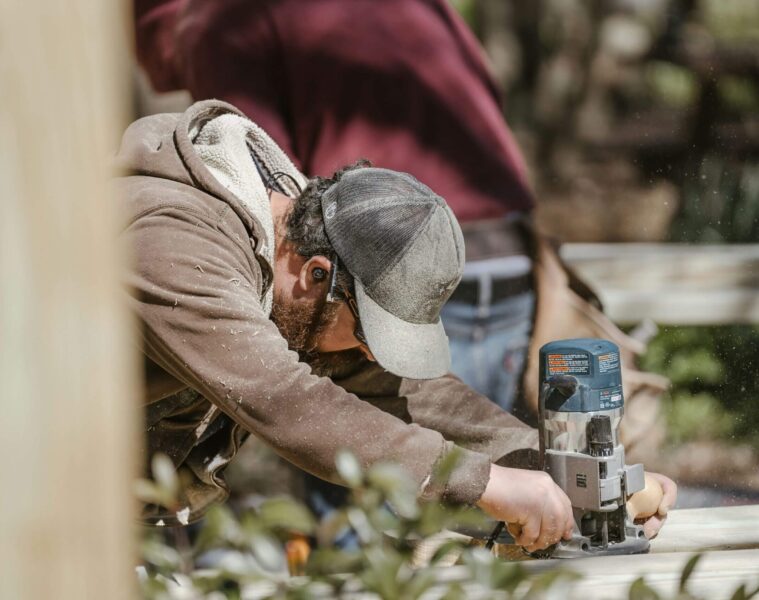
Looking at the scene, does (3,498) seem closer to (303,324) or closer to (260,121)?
(303,324)

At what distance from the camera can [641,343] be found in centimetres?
394

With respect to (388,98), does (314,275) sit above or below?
below

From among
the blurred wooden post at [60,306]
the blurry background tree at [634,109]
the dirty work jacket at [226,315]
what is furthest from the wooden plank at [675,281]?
the blurred wooden post at [60,306]

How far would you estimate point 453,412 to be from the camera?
2.48 m

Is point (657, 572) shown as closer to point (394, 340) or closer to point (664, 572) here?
point (664, 572)

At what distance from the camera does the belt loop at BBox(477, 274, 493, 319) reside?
3623 millimetres

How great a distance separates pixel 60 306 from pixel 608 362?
1.53 metres

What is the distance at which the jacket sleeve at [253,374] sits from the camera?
1.83 meters

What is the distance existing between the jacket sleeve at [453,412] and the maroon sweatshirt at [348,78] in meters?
1.27

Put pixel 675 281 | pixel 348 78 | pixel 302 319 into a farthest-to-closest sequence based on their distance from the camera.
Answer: pixel 675 281
pixel 348 78
pixel 302 319

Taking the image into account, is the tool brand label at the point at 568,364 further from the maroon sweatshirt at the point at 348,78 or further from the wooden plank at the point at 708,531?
the maroon sweatshirt at the point at 348,78

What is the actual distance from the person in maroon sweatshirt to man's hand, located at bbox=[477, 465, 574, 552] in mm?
1543

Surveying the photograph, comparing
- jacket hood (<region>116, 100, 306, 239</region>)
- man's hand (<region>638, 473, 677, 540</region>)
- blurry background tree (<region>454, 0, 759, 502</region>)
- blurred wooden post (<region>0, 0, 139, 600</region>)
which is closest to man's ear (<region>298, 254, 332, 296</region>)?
jacket hood (<region>116, 100, 306, 239</region>)

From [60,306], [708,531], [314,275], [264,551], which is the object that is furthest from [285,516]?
[708,531]
